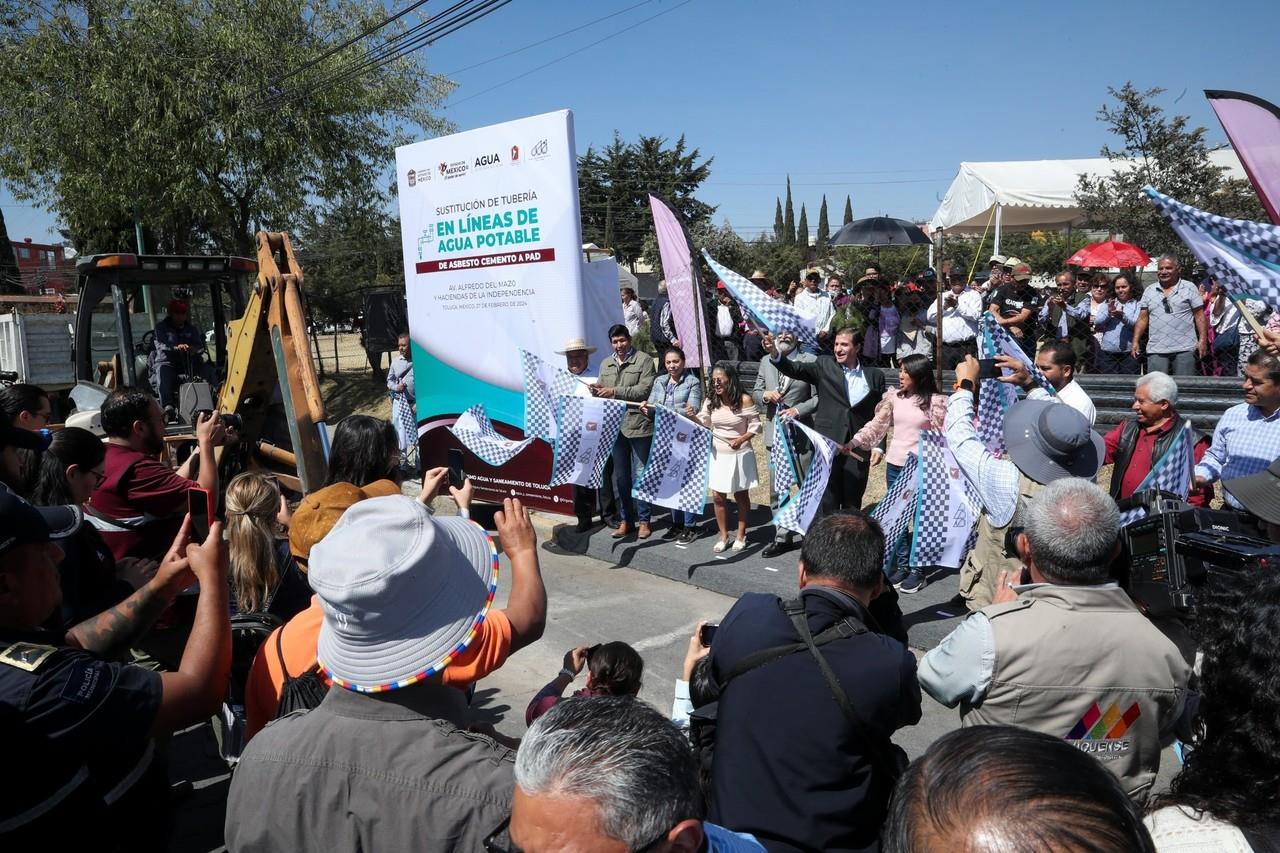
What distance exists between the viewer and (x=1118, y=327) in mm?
10828

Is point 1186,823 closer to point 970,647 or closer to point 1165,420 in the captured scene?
point 970,647

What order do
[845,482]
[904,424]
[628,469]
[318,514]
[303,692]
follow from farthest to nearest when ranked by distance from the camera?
1. [628,469]
2. [845,482]
3. [904,424]
4. [318,514]
5. [303,692]

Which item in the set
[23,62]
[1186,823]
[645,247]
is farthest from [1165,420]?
[645,247]

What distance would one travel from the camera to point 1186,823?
1510 millimetres

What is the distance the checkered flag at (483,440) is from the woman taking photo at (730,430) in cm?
158

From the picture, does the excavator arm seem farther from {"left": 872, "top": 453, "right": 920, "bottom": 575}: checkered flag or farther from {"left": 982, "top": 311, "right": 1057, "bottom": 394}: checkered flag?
{"left": 982, "top": 311, "right": 1057, "bottom": 394}: checkered flag

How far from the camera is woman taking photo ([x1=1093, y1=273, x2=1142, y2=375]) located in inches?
421

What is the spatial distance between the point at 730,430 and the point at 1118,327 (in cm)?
623

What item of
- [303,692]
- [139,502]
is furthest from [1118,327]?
[303,692]

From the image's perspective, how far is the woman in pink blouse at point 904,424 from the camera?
6203 millimetres

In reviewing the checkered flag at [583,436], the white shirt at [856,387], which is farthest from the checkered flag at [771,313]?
the checkered flag at [583,436]

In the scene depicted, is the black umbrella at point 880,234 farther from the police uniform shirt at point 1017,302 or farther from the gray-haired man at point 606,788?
the gray-haired man at point 606,788

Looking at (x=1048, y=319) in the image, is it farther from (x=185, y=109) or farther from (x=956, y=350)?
(x=185, y=109)

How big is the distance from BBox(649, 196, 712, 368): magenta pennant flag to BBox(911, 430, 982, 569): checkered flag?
2.26m
